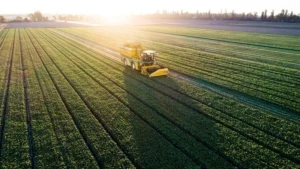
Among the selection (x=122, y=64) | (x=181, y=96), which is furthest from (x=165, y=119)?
(x=122, y=64)

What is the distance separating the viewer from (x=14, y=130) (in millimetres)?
10734

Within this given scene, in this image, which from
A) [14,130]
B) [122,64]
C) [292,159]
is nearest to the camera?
[292,159]

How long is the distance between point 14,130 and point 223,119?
894 cm

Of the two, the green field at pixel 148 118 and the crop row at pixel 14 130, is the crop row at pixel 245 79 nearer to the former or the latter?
the green field at pixel 148 118

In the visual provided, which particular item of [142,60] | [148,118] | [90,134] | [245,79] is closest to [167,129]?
[148,118]

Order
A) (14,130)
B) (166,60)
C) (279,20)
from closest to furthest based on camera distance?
(14,130) → (166,60) → (279,20)

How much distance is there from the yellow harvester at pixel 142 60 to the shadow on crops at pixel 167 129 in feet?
9.33

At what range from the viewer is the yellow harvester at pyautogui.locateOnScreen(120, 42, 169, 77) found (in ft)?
60.3

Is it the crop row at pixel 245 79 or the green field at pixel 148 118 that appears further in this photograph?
the crop row at pixel 245 79

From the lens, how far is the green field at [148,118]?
889 cm

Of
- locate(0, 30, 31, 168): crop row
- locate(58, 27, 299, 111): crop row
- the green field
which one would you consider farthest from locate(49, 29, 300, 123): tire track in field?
locate(0, 30, 31, 168): crop row

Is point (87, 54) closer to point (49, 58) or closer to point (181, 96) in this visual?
point (49, 58)

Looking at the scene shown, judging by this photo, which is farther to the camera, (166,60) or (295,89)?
(166,60)

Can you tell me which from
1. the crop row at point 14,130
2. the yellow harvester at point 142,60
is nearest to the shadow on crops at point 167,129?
the yellow harvester at point 142,60
